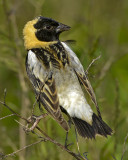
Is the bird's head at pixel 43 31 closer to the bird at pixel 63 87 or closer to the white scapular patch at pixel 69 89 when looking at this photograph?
the bird at pixel 63 87

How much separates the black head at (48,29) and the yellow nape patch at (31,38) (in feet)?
0.15

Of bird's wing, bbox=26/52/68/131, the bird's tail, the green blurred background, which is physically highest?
bird's wing, bbox=26/52/68/131

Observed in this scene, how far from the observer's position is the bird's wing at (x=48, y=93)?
3.35 meters

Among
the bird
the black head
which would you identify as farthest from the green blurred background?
the black head

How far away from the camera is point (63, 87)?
11.7 feet

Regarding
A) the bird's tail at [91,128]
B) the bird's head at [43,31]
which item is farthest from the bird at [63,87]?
the bird's head at [43,31]

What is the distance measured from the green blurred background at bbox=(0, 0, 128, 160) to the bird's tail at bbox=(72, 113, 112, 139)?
23 centimetres

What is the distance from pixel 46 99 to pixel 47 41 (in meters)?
0.87

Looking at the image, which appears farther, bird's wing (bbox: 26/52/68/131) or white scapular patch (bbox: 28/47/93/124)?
white scapular patch (bbox: 28/47/93/124)

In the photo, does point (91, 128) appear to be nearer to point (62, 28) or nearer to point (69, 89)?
point (69, 89)

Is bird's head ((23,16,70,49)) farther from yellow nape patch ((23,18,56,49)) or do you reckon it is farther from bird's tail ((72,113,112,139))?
bird's tail ((72,113,112,139))

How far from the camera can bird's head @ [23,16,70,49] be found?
419 centimetres

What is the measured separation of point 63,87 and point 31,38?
2.76 ft

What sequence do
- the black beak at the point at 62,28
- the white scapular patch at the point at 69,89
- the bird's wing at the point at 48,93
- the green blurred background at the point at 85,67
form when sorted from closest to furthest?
the bird's wing at the point at 48,93
the white scapular patch at the point at 69,89
the green blurred background at the point at 85,67
the black beak at the point at 62,28
